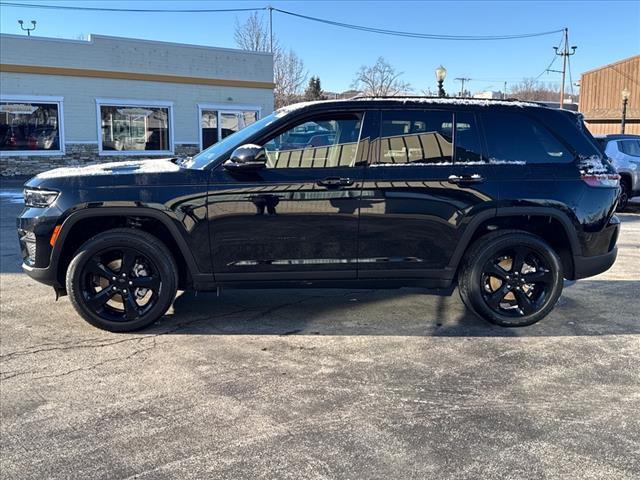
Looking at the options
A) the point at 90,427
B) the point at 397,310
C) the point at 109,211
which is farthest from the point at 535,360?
the point at 109,211

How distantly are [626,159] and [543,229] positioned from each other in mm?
10273

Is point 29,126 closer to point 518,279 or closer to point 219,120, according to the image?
point 219,120

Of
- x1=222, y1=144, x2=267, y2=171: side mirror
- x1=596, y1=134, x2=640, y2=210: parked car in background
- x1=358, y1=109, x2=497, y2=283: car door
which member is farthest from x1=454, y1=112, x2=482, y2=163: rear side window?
x1=596, y1=134, x2=640, y2=210: parked car in background

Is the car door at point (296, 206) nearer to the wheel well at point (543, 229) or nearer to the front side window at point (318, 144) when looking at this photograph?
the front side window at point (318, 144)

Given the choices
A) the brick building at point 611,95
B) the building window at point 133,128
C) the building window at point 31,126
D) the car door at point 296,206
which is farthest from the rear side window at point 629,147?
the brick building at point 611,95

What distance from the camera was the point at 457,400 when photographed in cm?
373

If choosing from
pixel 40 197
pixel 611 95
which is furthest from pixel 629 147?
pixel 611 95

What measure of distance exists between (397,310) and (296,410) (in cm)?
229

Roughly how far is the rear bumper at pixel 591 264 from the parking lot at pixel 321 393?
48 centimetres

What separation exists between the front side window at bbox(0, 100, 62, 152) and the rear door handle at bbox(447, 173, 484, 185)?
1952cm

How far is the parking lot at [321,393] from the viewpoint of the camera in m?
3.04

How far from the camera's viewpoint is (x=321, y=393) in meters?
3.82

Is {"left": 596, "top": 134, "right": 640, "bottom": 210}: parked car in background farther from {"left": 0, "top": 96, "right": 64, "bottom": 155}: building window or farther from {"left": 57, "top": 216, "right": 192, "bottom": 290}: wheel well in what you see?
{"left": 0, "top": 96, "right": 64, "bottom": 155}: building window

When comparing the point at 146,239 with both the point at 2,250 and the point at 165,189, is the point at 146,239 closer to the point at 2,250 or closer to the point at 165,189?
the point at 165,189
